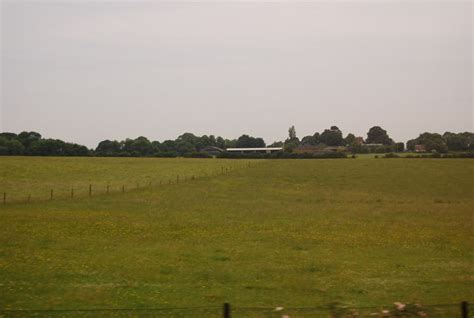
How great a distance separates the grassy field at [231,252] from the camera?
614 inches

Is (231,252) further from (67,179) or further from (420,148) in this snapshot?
(420,148)

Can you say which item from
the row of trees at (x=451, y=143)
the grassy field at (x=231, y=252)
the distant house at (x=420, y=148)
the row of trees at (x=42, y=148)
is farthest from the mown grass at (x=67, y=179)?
the distant house at (x=420, y=148)

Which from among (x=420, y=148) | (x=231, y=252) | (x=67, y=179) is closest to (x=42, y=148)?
(x=67, y=179)

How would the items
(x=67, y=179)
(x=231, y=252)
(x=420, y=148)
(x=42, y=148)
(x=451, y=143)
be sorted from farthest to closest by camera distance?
(x=420, y=148) < (x=451, y=143) < (x=42, y=148) < (x=67, y=179) < (x=231, y=252)

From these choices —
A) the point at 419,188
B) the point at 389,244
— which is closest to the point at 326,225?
the point at 389,244

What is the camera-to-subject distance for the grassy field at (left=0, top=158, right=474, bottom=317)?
15594mm

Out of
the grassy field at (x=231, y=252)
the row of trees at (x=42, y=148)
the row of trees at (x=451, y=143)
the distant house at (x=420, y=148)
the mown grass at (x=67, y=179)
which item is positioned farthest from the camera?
the distant house at (x=420, y=148)

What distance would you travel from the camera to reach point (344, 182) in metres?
71.1

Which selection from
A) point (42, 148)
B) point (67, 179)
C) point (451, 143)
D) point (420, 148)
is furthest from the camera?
point (420, 148)

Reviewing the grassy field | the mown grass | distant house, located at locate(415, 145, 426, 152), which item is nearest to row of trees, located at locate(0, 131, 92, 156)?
the mown grass

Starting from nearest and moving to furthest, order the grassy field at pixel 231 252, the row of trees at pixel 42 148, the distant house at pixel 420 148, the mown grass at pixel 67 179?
the grassy field at pixel 231 252, the mown grass at pixel 67 179, the row of trees at pixel 42 148, the distant house at pixel 420 148

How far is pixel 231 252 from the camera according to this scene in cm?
2228

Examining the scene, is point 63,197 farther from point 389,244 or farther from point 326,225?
point 389,244

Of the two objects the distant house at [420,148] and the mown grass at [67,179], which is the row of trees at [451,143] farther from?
the mown grass at [67,179]
